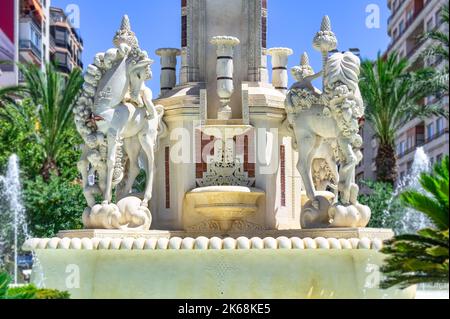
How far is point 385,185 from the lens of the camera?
1505 inches

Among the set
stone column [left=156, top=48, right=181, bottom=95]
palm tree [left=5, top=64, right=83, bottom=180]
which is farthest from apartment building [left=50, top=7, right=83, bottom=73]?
stone column [left=156, top=48, right=181, bottom=95]

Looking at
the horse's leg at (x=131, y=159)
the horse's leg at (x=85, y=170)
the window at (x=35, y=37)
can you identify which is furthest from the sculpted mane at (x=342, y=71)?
the window at (x=35, y=37)

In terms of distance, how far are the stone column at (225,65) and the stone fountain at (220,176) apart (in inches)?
0.9

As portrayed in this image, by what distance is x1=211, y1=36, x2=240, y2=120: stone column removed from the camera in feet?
53.9

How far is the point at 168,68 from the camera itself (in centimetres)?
1820

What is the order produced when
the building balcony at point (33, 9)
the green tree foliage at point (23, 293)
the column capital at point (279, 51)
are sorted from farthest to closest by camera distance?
1. the building balcony at point (33, 9)
2. the column capital at point (279, 51)
3. the green tree foliage at point (23, 293)

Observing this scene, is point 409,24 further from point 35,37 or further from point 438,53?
point 438,53

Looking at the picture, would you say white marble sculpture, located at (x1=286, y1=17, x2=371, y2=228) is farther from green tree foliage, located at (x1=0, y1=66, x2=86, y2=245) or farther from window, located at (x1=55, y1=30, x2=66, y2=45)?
window, located at (x1=55, y1=30, x2=66, y2=45)

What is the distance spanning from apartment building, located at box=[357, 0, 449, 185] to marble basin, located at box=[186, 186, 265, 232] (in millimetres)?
41310

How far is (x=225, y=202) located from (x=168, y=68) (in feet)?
10.5

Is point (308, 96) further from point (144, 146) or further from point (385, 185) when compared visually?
point (385, 185)

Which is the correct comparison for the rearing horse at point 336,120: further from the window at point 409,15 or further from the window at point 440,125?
the window at point 409,15

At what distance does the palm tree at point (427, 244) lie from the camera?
35.9ft
